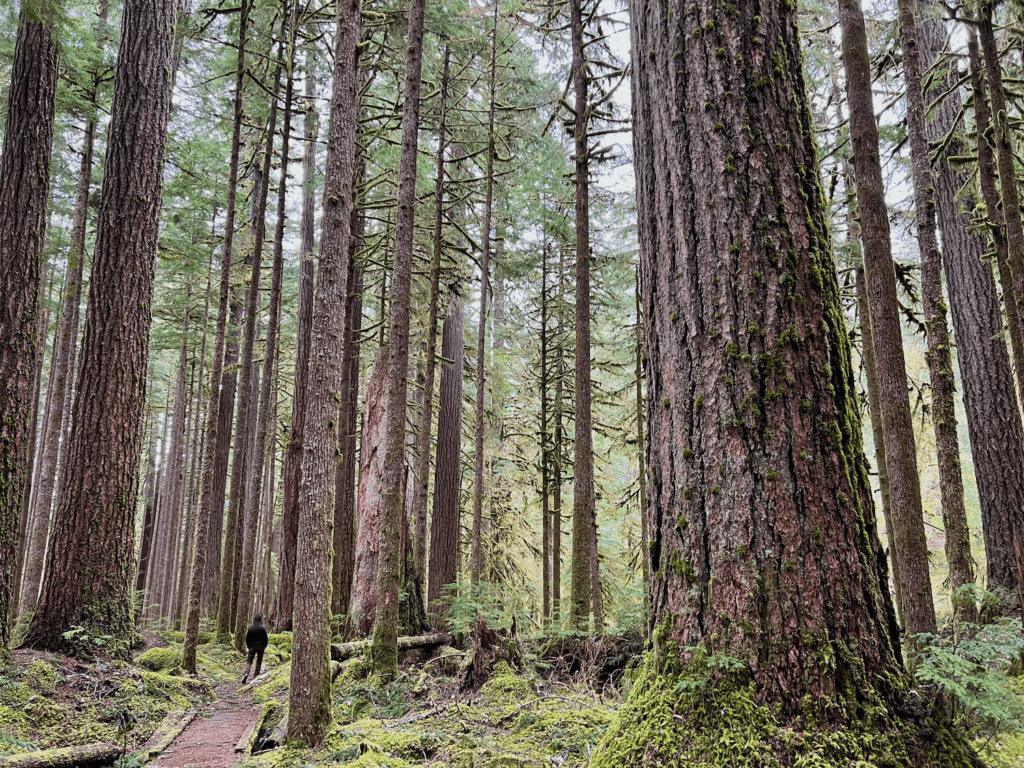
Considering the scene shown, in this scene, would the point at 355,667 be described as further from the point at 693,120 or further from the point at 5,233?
the point at 693,120

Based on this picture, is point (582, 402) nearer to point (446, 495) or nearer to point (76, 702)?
point (446, 495)

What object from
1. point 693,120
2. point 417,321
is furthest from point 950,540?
point 417,321

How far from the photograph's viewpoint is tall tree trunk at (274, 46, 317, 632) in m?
11.2

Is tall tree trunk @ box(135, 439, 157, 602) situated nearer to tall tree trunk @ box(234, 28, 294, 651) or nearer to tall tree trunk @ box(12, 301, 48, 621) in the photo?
tall tree trunk @ box(12, 301, 48, 621)

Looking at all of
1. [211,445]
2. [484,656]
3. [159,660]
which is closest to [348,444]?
[211,445]

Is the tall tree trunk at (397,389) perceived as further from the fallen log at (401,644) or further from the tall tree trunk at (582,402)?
the tall tree trunk at (582,402)

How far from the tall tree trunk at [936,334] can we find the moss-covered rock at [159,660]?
9.94 metres

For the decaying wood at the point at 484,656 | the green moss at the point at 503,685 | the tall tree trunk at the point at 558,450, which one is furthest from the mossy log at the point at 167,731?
the tall tree trunk at the point at 558,450

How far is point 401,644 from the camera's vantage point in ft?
29.3

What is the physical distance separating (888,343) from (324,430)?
4.82m

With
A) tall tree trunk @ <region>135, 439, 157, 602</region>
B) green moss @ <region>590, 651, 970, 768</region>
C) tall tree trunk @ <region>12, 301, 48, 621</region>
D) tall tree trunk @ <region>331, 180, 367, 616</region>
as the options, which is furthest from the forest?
tall tree trunk @ <region>135, 439, 157, 602</region>

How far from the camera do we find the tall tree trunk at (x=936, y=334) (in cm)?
570

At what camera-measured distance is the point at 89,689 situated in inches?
243

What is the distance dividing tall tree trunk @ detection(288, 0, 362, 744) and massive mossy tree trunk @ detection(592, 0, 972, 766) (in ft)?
10.4
